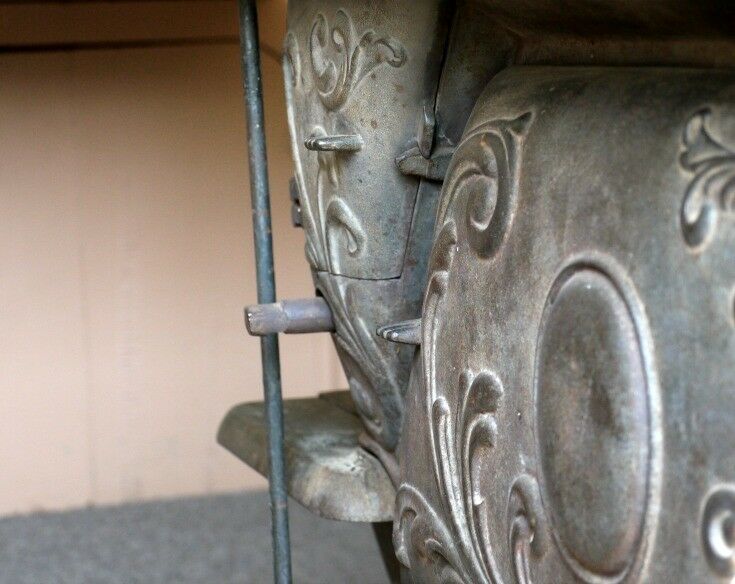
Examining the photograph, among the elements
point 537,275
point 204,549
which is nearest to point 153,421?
point 204,549

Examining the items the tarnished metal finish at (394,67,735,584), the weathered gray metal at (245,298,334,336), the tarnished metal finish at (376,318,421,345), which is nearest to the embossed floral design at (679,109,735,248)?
the tarnished metal finish at (394,67,735,584)

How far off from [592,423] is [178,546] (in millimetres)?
1098

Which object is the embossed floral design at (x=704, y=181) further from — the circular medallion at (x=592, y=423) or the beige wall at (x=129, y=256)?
the beige wall at (x=129, y=256)

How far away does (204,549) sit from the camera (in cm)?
155

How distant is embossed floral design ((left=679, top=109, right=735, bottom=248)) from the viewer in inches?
18.1

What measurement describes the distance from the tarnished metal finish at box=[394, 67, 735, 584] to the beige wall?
949 millimetres

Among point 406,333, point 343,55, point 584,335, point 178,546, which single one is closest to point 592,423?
point 584,335

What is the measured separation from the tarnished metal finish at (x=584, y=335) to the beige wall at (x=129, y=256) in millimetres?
949

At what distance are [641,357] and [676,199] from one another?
0.06m

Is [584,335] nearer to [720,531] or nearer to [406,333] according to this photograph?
[720,531]

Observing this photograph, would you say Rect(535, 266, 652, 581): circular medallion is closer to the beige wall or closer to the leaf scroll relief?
the leaf scroll relief

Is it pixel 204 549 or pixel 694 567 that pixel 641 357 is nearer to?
pixel 694 567

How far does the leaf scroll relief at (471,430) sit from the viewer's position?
0.60 m

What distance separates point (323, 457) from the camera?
2.96ft
